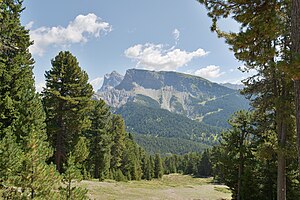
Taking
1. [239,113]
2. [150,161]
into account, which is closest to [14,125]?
[239,113]

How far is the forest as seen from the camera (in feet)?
24.7

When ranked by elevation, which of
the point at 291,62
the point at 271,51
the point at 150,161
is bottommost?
the point at 150,161

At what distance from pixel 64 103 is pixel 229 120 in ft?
51.4

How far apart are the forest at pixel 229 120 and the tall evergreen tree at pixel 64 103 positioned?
96 mm

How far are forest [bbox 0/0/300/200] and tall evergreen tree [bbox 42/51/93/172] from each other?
0.32ft

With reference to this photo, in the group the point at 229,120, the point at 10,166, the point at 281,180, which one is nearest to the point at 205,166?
the point at 229,120

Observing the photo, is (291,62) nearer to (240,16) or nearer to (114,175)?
(240,16)

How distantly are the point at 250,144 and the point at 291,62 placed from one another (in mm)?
20008

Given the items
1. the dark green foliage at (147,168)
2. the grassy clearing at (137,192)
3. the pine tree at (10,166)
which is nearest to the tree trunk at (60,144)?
the grassy clearing at (137,192)

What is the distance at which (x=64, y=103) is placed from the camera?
25734mm

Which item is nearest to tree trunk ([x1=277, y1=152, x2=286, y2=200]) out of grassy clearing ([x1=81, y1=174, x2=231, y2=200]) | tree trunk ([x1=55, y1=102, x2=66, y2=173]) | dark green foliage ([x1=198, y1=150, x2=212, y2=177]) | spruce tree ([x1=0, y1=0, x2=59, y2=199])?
grassy clearing ([x1=81, y1=174, x2=231, y2=200])

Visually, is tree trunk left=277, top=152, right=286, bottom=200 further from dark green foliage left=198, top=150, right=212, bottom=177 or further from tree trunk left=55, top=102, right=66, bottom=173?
dark green foliage left=198, top=150, right=212, bottom=177

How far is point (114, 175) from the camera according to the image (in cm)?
4559

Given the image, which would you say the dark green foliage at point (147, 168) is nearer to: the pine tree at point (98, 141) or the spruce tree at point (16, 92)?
the pine tree at point (98, 141)
